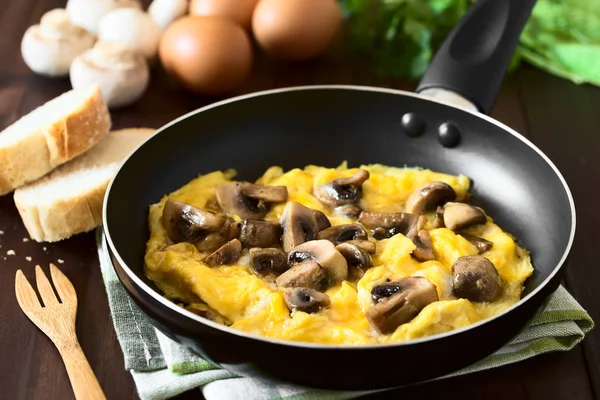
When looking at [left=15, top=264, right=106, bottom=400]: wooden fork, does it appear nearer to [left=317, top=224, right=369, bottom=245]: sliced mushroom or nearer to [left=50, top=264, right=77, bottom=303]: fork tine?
[left=50, top=264, right=77, bottom=303]: fork tine

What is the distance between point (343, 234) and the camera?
299 centimetres

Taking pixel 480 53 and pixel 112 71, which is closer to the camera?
pixel 480 53

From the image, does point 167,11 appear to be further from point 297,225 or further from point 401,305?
point 401,305

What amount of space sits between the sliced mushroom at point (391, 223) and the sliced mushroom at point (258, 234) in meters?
0.38

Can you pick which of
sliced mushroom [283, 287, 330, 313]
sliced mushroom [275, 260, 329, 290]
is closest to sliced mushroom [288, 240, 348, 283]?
sliced mushroom [275, 260, 329, 290]

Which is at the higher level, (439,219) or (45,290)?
(439,219)

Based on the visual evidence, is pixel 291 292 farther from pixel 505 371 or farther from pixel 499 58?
pixel 499 58

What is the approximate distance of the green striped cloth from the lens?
252 cm

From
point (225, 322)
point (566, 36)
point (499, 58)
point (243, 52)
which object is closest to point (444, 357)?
point (225, 322)

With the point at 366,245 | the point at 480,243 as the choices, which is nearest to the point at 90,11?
the point at 366,245

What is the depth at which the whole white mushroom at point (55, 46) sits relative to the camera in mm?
4438

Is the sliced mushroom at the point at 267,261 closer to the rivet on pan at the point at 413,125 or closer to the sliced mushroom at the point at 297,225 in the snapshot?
the sliced mushroom at the point at 297,225

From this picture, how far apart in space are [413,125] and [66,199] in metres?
1.61

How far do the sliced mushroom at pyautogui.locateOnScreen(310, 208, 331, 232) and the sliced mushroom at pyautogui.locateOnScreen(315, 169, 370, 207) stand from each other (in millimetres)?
163
